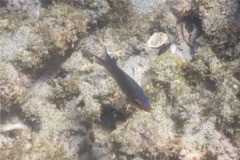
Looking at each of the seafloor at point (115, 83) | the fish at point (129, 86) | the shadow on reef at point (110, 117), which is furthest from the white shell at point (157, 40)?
the fish at point (129, 86)

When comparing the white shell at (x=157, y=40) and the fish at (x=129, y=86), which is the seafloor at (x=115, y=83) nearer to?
the white shell at (x=157, y=40)

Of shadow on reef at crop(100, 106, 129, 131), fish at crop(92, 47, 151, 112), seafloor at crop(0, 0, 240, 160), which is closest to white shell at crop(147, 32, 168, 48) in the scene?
seafloor at crop(0, 0, 240, 160)

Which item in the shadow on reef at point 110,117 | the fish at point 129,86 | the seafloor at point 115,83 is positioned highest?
the fish at point 129,86

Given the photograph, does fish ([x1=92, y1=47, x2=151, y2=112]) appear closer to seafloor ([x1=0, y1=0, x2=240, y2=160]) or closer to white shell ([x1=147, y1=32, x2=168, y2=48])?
seafloor ([x1=0, y1=0, x2=240, y2=160])

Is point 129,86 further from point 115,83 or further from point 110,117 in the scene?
point 110,117

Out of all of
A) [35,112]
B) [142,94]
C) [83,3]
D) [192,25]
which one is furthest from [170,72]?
[35,112]

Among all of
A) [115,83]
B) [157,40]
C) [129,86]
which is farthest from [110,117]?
[129,86]
